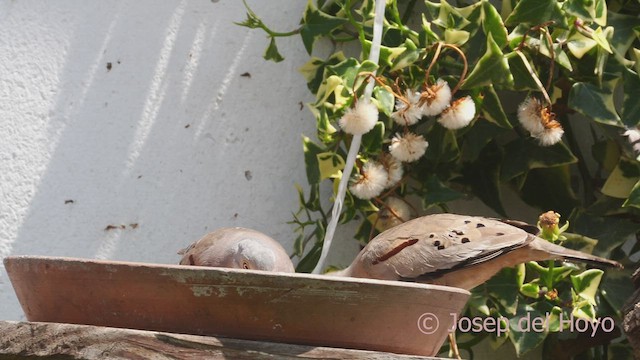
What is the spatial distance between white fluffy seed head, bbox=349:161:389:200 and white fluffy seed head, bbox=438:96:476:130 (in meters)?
0.17

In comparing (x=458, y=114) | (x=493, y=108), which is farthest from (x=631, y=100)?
(x=458, y=114)

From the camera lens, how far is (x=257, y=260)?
1.36 m

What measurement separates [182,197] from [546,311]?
2.63ft

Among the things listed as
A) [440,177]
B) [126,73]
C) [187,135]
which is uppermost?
[126,73]

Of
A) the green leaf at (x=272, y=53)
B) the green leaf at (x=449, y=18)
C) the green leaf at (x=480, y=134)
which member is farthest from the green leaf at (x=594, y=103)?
the green leaf at (x=272, y=53)

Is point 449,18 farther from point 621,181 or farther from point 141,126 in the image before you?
point 141,126

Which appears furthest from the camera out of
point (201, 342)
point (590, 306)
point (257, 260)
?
point (590, 306)

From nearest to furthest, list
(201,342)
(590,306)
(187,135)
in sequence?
(201,342), (590,306), (187,135)

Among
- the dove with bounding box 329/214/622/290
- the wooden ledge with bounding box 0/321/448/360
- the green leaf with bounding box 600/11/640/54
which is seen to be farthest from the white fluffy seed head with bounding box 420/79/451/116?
the wooden ledge with bounding box 0/321/448/360

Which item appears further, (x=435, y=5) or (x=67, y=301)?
(x=435, y=5)

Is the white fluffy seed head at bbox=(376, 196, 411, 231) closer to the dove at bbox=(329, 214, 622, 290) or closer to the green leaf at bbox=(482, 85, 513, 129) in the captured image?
the green leaf at bbox=(482, 85, 513, 129)

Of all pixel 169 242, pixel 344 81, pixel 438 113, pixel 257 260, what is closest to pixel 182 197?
pixel 169 242

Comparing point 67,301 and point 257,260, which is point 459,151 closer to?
point 257,260

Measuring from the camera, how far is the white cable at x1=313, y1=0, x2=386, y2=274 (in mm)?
2018
